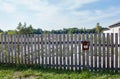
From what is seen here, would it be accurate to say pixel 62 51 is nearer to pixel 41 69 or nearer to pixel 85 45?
pixel 85 45

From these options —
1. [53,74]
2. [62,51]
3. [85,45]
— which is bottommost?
[53,74]

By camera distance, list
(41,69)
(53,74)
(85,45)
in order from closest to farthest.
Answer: (53,74) < (85,45) < (41,69)

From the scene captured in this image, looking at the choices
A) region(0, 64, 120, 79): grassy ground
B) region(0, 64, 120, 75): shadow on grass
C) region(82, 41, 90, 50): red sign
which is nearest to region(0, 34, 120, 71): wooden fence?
region(82, 41, 90, 50): red sign

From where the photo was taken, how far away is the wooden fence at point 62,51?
9.58 meters

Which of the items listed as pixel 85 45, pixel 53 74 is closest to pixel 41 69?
pixel 53 74

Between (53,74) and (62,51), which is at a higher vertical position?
(62,51)

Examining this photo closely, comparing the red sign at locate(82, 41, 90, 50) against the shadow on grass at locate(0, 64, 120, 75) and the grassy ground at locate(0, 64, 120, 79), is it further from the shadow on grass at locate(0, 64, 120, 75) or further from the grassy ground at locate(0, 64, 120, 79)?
the grassy ground at locate(0, 64, 120, 79)

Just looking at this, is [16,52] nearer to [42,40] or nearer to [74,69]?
[42,40]

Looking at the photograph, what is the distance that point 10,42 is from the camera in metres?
11.2

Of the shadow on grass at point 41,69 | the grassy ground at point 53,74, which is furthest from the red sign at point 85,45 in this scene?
the grassy ground at point 53,74

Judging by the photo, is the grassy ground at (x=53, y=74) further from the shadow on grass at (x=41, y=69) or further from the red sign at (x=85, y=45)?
the red sign at (x=85, y=45)

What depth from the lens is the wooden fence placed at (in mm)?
9578

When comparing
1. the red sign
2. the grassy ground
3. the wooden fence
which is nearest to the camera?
the grassy ground

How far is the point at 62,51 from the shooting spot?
1016 centimetres
